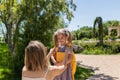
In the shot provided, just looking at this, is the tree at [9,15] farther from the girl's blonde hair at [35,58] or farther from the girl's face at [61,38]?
the girl's blonde hair at [35,58]

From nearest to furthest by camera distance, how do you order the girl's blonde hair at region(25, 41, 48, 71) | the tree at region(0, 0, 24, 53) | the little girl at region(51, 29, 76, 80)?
the girl's blonde hair at region(25, 41, 48, 71)
the little girl at region(51, 29, 76, 80)
the tree at region(0, 0, 24, 53)

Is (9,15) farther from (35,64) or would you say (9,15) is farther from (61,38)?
(35,64)

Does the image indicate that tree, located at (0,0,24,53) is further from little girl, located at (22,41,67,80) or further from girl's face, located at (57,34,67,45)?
little girl, located at (22,41,67,80)

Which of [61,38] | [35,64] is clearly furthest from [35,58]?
[61,38]

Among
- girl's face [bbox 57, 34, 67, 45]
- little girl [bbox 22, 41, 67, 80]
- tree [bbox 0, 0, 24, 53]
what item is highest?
tree [bbox 0, 0, 24, 53]

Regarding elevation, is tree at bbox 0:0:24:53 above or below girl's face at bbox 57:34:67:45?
above

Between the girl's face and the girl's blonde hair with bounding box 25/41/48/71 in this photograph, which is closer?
the girl's blonde hair with bounding box 25/41/48/71

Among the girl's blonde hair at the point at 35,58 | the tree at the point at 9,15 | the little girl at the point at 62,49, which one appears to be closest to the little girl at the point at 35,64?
the girl's blonde hair at the point at 35,58

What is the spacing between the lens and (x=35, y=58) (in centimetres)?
261

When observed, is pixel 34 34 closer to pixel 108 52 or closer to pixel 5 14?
pixel 5 14

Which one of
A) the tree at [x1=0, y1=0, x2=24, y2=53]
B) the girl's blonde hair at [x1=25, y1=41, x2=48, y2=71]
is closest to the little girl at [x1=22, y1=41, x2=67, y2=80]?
the girl's blonde hair at [x1=25, y1=41, x2=48, y2=71]

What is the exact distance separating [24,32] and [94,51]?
576 inches

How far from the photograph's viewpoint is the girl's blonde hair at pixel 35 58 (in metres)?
2.62

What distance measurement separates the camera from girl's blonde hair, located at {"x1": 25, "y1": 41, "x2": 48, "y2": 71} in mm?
2619
